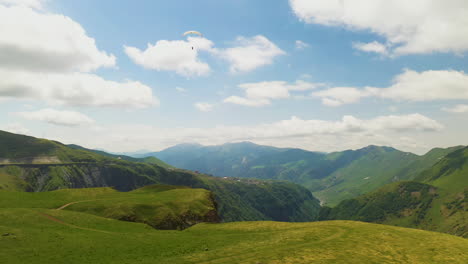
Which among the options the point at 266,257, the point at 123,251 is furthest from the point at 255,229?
the point at 123,251

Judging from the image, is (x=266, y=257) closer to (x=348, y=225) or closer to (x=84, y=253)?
(x=84, y=253)

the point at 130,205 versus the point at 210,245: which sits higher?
the point at 210,245

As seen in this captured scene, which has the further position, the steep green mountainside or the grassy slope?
the steep green mountainside

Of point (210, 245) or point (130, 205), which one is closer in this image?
point (210, 245)

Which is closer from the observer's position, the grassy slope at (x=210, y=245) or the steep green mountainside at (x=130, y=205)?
the grassy slope at (x=210, y=245)
